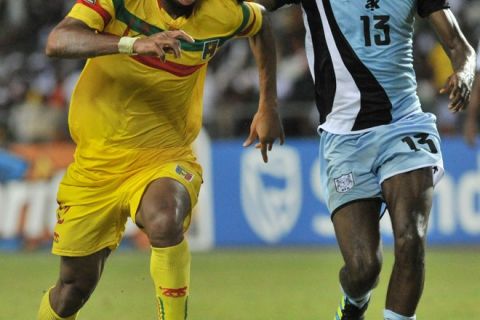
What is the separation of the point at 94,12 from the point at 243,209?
32.3 ft

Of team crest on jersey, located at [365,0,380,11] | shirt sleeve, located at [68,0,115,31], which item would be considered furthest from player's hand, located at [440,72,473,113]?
shirt sleeve, located at [68,0,115,31]

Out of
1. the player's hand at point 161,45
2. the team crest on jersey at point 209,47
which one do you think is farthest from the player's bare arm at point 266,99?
the player's hand at point 161,45

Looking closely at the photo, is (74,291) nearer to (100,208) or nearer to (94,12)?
(100,208)

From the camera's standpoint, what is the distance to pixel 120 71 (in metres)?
7.42

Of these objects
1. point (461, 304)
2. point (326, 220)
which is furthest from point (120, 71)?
point (326, 220)

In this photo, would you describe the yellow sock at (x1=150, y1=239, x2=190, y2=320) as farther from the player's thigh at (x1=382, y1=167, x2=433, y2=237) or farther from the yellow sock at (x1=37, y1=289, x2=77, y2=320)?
the player's thigh at (x1=382, y1=167, x2=433, y2=237)

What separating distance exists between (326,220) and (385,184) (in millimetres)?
9309

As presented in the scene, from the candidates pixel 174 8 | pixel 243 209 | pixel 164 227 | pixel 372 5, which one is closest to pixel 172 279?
pixel 164 227

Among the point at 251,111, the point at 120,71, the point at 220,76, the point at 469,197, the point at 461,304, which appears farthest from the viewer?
the point at 220,76

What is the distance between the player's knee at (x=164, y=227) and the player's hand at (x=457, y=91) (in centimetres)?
176

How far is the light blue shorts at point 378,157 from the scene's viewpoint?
23.4ft

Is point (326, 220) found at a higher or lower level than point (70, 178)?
lower

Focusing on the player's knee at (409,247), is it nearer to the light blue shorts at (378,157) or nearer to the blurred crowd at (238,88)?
the light blue shorts at (378,157)

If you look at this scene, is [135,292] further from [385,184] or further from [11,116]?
[11,116]
